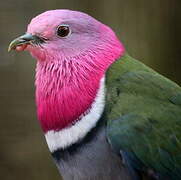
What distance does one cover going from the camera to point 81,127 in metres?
2.18

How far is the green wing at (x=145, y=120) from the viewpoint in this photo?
7.02 ft

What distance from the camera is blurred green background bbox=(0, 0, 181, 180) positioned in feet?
14.2

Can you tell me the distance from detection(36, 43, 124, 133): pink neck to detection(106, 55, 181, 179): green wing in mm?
59

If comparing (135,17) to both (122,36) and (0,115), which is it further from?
(0,115)

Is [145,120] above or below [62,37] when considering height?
below

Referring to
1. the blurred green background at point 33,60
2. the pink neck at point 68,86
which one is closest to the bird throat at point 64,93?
the pink neck at point 68,86

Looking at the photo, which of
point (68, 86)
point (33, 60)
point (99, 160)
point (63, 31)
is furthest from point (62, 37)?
point (33, 60)

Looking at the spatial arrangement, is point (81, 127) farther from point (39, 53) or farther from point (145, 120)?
point (39, 53)

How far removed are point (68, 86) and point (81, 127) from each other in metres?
0.18

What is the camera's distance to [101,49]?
2.33m

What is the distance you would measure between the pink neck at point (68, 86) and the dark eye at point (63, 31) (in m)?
0.10

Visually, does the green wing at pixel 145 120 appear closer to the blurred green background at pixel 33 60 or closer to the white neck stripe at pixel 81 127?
the white neck stripe at pixel 81 127

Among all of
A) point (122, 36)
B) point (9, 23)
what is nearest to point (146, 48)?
point (122, 36)

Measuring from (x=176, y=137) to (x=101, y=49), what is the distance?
0.43 meters
